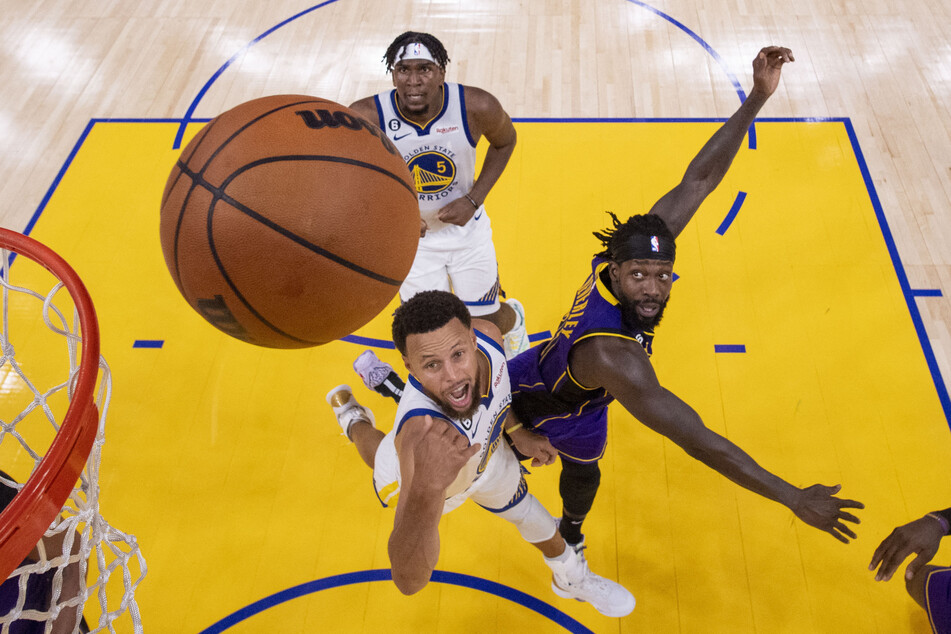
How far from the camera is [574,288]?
4.54 metres

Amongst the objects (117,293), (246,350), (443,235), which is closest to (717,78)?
(443,235)

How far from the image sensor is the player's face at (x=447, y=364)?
248 centimetres

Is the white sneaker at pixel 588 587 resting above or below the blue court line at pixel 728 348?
below

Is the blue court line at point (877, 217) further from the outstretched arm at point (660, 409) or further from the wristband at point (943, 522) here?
the outstretched arm at point (660, 409)

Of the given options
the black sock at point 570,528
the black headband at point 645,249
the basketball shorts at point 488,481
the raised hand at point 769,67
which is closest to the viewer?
the black headband at point 645,249

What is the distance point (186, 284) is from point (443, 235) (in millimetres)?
1928

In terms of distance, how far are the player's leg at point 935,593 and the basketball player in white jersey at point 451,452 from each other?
1.15 metres

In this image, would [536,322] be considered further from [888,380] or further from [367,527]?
[888,380]

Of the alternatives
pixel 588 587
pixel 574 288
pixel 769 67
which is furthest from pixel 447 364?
pixel 574 288

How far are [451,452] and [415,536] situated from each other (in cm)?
29

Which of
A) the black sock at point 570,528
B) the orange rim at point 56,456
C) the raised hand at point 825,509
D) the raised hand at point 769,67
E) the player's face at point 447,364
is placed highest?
the raised hand at point 769,67

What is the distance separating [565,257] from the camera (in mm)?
4707

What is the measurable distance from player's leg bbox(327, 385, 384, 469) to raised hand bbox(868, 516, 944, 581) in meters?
2.08

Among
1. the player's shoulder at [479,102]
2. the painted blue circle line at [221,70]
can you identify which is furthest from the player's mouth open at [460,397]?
the painted blue circle line at [221,70]
